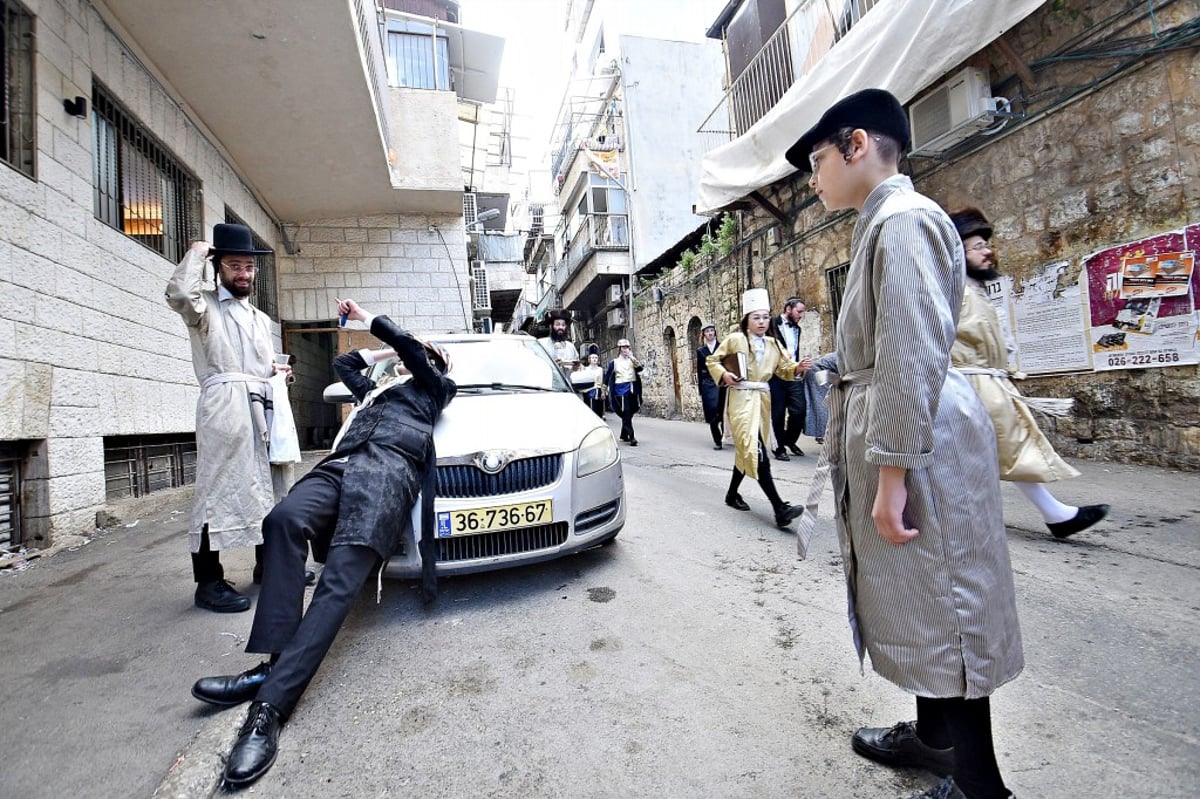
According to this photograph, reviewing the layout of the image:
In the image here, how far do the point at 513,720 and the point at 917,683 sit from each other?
125 cm

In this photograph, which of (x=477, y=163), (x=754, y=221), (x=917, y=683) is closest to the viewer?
(x=917, y=683)

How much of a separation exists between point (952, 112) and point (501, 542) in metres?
6.63

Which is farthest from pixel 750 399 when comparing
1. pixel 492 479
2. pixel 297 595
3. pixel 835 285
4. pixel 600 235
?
pixel 600 235

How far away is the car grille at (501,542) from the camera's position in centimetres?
282

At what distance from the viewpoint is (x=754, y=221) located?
11.3 m

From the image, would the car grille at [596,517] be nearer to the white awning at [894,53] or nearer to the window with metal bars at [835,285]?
the white awning at [894,53]

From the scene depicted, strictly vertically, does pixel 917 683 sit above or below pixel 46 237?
below

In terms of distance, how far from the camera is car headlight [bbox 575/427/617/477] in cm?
315

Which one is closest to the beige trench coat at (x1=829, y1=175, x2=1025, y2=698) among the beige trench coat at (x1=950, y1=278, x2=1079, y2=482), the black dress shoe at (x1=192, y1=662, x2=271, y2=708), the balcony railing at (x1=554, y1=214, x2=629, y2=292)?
the black dress shoe at (x1=192, y1=662, x2=271, y2=708)

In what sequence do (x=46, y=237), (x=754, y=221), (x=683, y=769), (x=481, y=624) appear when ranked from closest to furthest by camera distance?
(x=683, y=769)
(x=481, y=624)
(x=46, y=237)
(x=754, y=221)

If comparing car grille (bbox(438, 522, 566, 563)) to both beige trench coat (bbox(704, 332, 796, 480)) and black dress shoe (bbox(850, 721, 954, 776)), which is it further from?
beige trench coat (bbox(704, 332, 796, 480))

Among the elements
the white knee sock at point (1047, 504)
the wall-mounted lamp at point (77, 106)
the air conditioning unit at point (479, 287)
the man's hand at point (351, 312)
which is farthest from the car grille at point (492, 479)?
the air conditioning unit at point (479, 287)

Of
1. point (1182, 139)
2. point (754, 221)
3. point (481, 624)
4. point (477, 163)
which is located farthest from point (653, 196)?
point (481, 624)

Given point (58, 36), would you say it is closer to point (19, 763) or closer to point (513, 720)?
point (19, 763)
